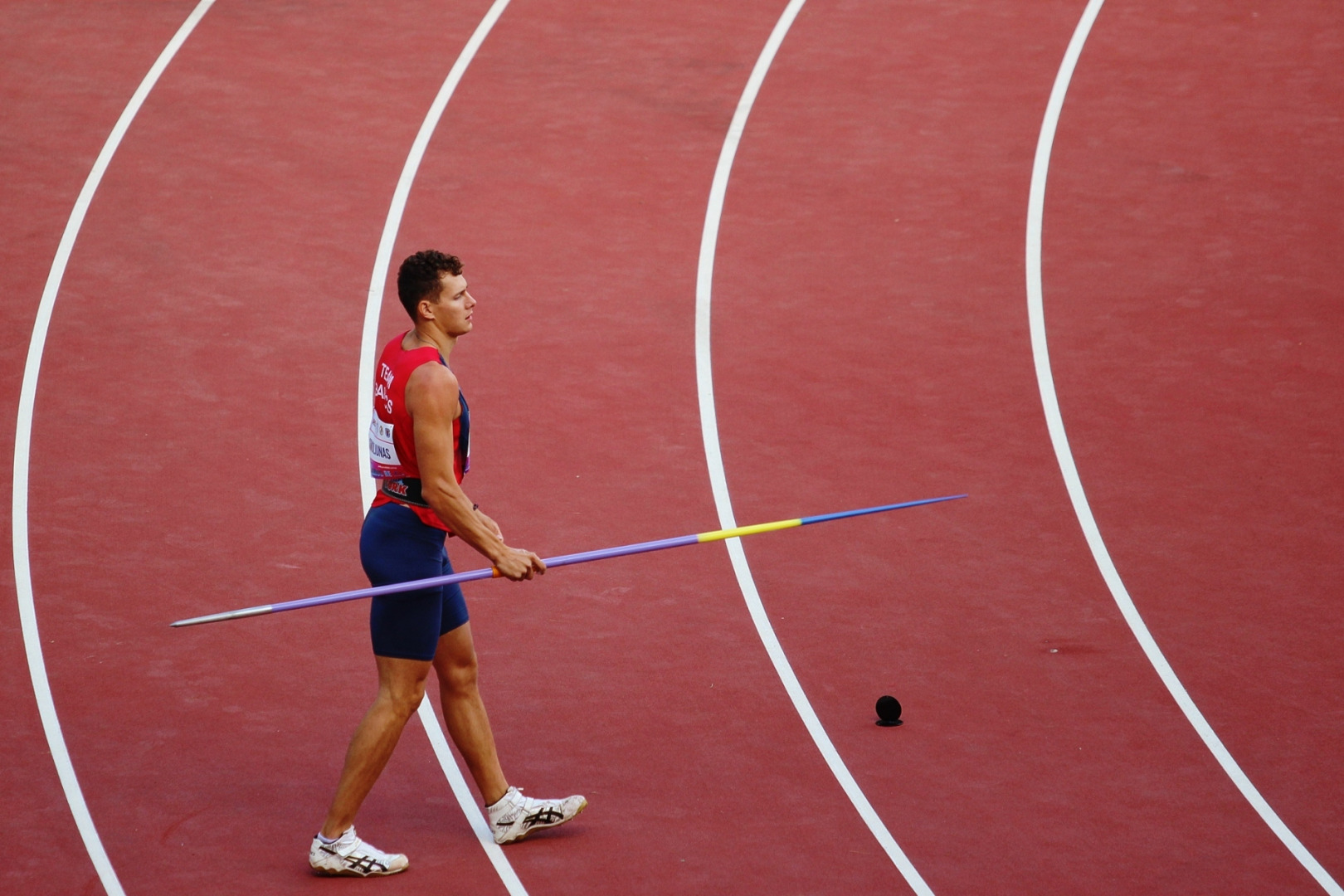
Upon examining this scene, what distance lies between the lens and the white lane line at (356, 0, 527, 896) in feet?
19.0

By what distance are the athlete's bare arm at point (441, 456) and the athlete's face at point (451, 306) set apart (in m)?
0.26

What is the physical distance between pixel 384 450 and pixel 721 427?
149 inches

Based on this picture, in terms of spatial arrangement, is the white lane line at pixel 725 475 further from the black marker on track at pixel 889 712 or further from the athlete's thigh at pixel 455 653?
the athlete's thigh at pixel 455 653

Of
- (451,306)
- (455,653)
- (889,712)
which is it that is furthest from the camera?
(889,712)

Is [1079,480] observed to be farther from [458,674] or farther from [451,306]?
→ [451,306]

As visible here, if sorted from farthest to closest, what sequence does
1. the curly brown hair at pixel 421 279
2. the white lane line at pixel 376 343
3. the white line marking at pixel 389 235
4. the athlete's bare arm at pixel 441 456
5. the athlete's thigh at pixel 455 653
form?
the white line marking at pixel 389 235
the white lane line at pixel 376 343
the athlete's thigh at pixel 455 653
the curly brown hair at pixel 421 279
the athlete's bare arm at pixel 441 456

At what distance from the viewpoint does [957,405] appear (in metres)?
9.14

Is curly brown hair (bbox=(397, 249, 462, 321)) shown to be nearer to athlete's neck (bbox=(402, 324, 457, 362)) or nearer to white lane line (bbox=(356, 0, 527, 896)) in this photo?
athlete's neck (bbox=(402, 324, 457, 362))

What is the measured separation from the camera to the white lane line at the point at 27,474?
5871mm

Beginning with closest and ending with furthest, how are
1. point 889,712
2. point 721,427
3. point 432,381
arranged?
point 432,381, point 889,712, point 721,427

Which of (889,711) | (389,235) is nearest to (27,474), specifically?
(389,235)

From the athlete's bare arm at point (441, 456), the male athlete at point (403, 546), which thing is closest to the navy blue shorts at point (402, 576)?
the male athlete at point (403, 546)

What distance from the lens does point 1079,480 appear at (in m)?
8.55

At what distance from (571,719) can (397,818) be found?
972mm
